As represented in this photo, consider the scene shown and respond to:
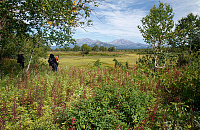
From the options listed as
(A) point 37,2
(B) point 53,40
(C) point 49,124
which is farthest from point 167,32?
(C) point 49,124

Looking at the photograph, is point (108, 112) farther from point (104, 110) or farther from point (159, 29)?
point (159, 29)

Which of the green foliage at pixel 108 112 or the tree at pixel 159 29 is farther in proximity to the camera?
the tree at pixel 159 29

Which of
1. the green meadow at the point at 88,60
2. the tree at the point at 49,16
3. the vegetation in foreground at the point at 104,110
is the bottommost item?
the vegetation in foreground at the point at 104,110

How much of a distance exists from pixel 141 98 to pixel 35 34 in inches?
263

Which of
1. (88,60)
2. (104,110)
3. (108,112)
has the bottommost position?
(108,112)

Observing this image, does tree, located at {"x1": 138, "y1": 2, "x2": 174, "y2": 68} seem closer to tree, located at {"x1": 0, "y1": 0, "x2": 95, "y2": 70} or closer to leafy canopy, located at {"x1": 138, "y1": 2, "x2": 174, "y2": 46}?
leafy canopy, located at {"x1": 138, "y1": 2, "x2": 174, "y2": 46}

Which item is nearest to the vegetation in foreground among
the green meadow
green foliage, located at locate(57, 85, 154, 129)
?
green foliage, located at locate(57, 85, 154, 129)

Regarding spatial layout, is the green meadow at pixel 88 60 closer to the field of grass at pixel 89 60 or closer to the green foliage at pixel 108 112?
the field of grass at pixel 89 60

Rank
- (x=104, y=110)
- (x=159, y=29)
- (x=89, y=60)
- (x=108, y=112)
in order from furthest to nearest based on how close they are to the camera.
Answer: (x=89, y=60), (x=159, y=29), (x=108, y=112), (x=104, y=110)

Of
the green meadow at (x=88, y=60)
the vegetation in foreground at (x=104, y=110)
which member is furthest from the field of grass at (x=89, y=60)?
the vegetation in foreground at (x=104, y=110)

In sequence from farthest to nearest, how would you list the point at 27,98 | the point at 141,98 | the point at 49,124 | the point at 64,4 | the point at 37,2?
the point at 64,4 < the point at 37,2 < the point at 27,98 < the point at 141,98 < the point at 49,124

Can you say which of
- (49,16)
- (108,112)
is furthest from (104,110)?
(49,16)

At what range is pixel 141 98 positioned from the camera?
12.4 feet

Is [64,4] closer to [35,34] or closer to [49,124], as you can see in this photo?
[35,34]
